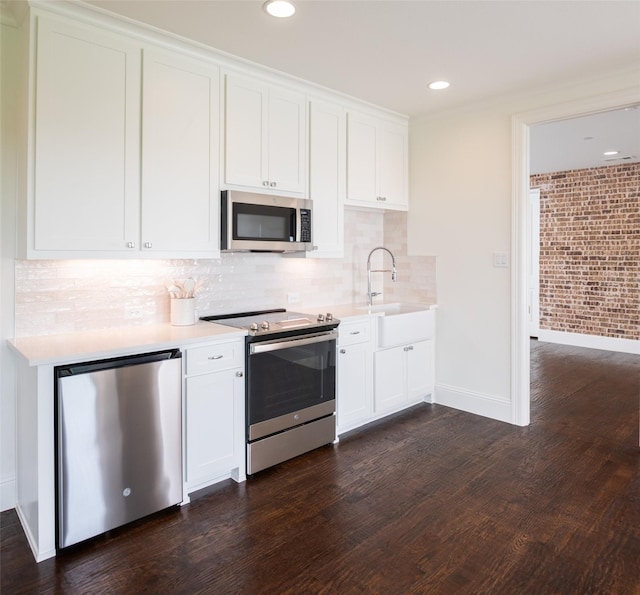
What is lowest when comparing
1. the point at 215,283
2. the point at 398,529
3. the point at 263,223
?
the point at 398,529

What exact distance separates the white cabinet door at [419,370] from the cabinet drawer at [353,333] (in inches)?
21.7

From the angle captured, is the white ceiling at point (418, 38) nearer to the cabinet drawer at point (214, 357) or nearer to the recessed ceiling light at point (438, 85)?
the recessed ceiling light at point (438, 85)

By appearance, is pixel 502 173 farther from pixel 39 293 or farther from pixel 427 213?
pixel 39 293

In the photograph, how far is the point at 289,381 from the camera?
3.03m

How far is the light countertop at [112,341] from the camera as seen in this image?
214 cm

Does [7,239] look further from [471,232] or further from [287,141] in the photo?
[471,232]

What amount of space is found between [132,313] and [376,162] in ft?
7.68

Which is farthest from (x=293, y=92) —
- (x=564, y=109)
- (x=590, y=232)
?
(x=590, y=232)

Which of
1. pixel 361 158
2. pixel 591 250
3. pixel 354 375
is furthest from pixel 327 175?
pixel 591 250

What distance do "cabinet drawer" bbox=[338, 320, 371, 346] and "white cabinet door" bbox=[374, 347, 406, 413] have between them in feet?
0.71

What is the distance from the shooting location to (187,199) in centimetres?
284

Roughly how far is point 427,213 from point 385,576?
3076mm

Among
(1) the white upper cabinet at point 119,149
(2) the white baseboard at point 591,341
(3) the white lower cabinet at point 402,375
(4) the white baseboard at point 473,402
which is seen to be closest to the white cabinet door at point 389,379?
(3) the white lower cabinet at point 402,375

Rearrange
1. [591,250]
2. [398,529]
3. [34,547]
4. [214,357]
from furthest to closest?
1. [591,250]
2. [214,357]
3. [398,529]
4. [34,547]
